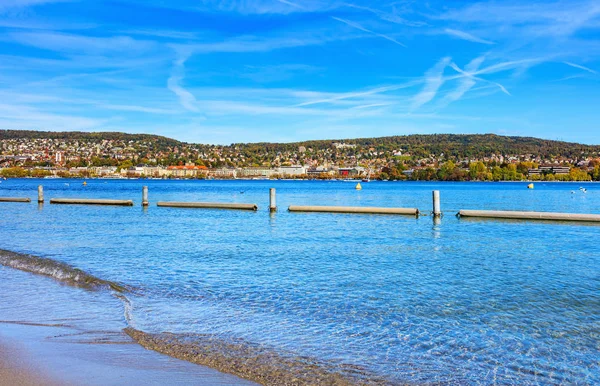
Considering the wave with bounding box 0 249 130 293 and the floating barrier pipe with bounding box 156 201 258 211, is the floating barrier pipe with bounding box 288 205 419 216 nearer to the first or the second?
the floating barrier pipe with bounding box 156 201 258 211

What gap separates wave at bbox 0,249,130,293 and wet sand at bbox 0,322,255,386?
3321 mm

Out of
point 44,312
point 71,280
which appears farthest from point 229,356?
point 71,280

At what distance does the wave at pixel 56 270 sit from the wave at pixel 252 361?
3632 mm

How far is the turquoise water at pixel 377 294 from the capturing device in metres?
6.44

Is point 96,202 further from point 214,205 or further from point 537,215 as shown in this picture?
point 537,215

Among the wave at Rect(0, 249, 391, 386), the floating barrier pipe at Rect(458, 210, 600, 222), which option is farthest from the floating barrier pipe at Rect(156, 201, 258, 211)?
the wave at Rect(0, 249, 391, 386)

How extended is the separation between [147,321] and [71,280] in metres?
4.16

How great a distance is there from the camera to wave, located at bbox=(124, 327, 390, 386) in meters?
5.66

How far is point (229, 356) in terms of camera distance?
6.35m

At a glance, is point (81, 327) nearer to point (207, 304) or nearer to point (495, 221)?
point (207, 304)

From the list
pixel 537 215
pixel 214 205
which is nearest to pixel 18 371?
pixel 537 215

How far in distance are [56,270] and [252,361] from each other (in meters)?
7.88

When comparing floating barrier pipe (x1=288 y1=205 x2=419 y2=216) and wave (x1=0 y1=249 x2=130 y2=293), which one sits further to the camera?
floating barrier pipe (x1=288 y1=205 x2=419 y2=216)

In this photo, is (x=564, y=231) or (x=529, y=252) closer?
(x=529, y=252)
